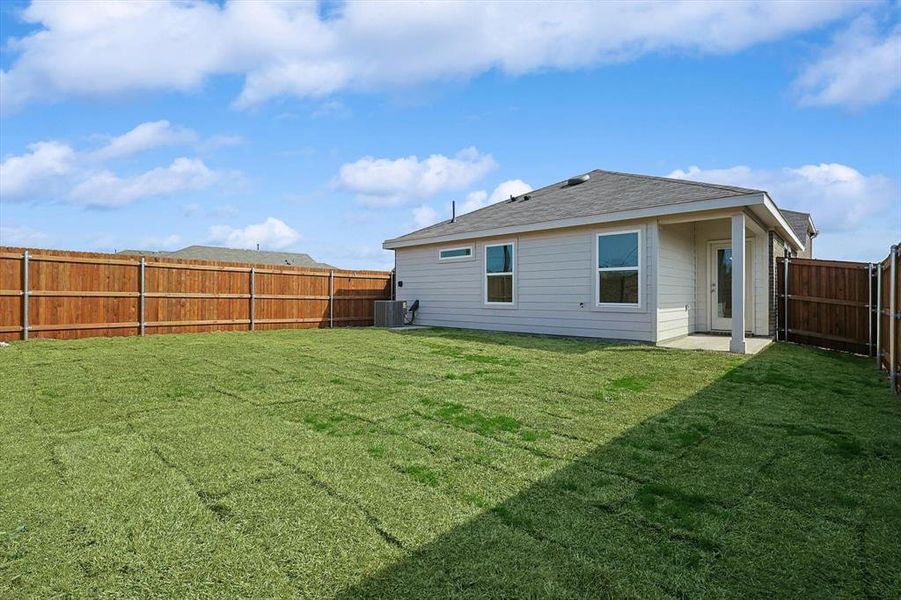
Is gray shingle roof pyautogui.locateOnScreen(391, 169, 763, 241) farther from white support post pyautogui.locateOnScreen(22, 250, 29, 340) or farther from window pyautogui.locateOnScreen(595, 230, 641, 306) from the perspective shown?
white support post pyautogui.locateOnScreen(22, 250, 29, 340)

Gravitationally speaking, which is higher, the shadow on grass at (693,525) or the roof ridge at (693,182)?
the roof ridge at (693,182)

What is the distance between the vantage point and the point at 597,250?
905cm

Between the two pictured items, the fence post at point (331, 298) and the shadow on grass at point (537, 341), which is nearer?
the shadow on grass at point (537, 341)

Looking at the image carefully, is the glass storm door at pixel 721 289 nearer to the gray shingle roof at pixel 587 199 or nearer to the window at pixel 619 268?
the gray shingle roof at pixel 587 199

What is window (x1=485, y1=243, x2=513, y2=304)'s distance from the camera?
1059 cm

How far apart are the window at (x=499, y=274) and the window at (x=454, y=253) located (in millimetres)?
626

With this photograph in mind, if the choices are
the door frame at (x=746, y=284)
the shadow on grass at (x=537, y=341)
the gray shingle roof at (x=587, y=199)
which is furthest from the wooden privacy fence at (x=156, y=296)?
the door frame at (x=746, y=284)

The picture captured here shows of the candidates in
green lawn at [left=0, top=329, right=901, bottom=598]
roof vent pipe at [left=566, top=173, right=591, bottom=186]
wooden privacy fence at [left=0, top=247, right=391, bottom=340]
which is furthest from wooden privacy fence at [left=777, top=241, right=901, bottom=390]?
wooden privacy fence at [left=0, top=247, right=391, bottom=340]

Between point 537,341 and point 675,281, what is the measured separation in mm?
3151

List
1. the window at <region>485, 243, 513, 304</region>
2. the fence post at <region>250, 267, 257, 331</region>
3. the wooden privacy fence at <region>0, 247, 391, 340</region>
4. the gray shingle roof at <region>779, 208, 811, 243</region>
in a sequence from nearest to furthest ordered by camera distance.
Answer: the wooden privacy fence at <region>0, 247, 391, 340</region>, the window at <region>485, 243, 513, 304</region>, the fence post at <region>250, 267, 257, 331</region>, the gray shingle roof at <region>779, 208, 811, 243</region>

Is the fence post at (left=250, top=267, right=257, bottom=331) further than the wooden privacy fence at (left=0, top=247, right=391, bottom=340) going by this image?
Yes

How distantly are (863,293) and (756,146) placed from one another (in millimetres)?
4515

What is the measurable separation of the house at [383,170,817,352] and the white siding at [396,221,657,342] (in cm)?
2

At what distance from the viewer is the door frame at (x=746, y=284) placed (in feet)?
32.4
